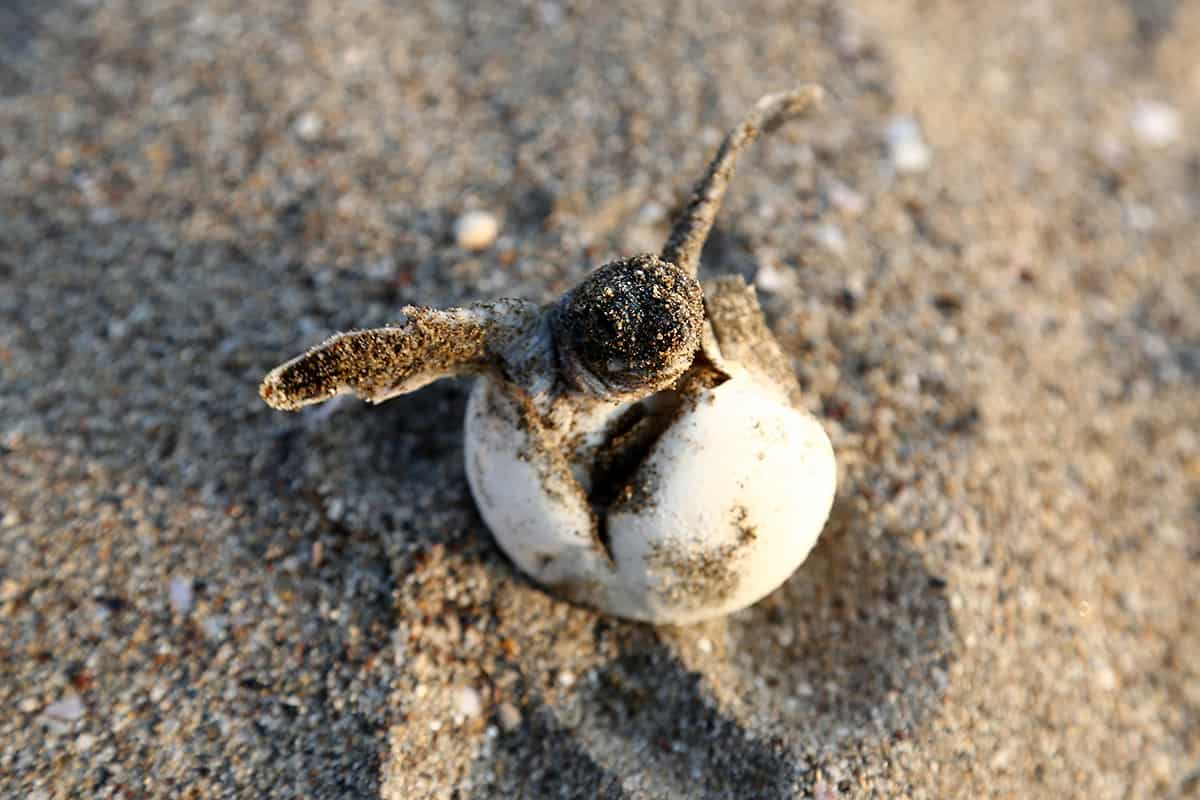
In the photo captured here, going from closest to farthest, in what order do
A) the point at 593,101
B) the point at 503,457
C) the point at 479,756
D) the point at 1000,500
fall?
1. the point at 503,457
2. the point at 479,756
3. the point at 1000,500
4. the point at 593,101

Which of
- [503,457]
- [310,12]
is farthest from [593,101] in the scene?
[503,457]

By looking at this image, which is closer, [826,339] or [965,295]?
[826,339]

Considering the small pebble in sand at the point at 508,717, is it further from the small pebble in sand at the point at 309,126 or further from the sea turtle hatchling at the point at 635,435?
the small pebble in sand at the point at 309,126

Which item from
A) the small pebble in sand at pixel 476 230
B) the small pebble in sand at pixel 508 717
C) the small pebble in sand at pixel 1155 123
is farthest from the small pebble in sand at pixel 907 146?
the small pebble in sand at pixel 508 717

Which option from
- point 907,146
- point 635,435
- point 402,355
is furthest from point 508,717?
point 907,146

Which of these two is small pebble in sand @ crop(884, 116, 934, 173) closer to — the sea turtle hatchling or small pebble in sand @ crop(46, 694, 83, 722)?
the sea turtle hatchling

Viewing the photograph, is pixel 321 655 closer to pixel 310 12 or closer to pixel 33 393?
pixel 33 393

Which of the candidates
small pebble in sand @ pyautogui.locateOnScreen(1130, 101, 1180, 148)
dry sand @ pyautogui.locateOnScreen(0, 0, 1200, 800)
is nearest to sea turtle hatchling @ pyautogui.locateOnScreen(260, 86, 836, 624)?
dry sand @ pyautogui.locateOnScreen(0, 0, 1200, 800)
